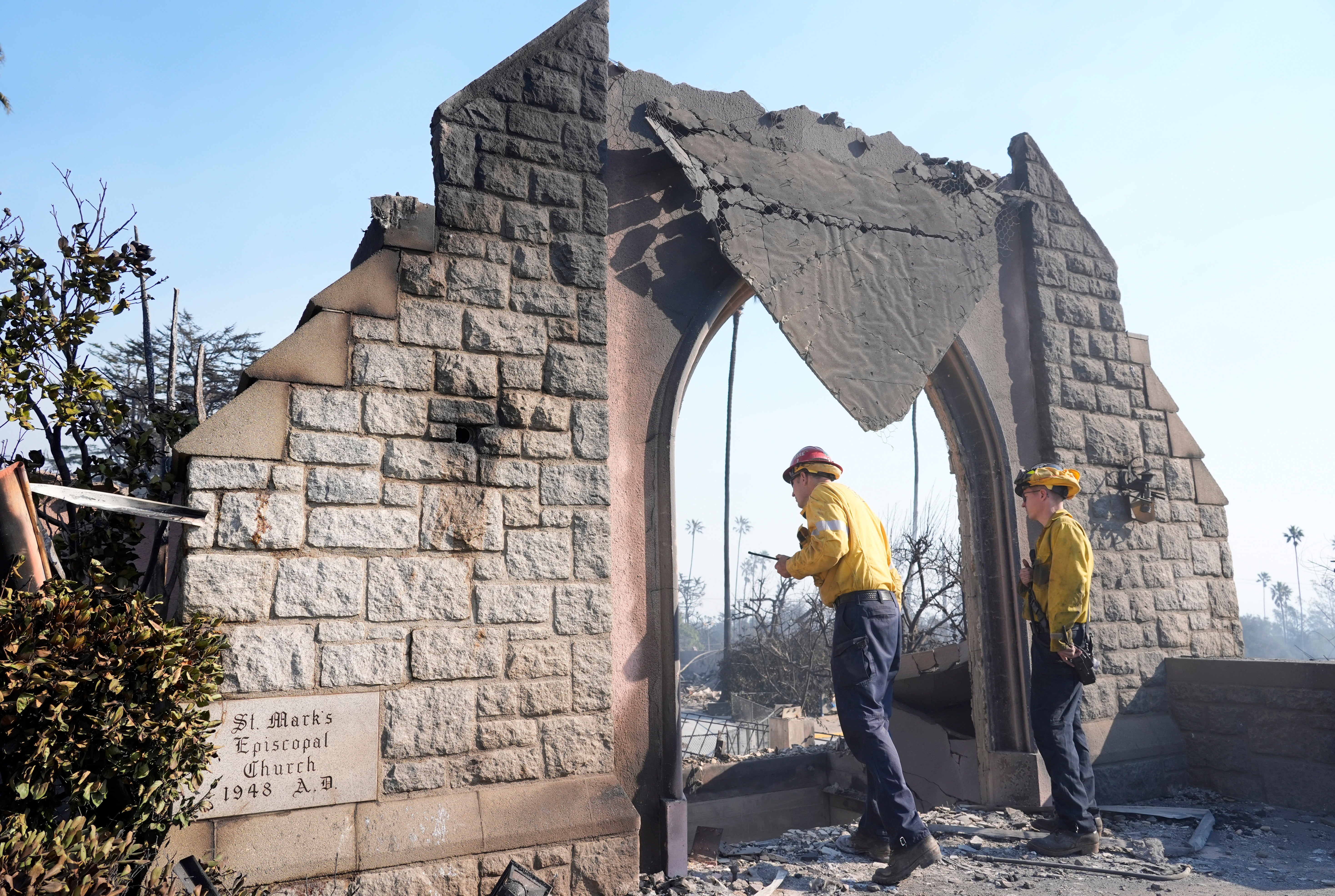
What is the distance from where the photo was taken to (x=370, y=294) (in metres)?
3.83

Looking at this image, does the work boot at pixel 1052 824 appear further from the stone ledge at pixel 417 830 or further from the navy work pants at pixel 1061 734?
the stone ledge at pixel 417 830

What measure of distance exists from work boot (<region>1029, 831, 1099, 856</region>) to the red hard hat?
2235 mm

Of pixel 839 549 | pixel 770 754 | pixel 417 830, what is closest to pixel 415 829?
pixel 417 830

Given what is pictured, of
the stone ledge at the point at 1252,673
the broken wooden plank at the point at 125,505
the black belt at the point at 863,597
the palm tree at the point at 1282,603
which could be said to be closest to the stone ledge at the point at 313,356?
the broken wooden plank at the point at 125,505

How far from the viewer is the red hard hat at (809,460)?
15.3 feet

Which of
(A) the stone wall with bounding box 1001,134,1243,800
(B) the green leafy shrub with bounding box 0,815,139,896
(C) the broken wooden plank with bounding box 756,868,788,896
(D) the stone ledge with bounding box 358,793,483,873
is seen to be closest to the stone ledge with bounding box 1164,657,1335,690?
(A) the stone wall with bounding box 1001,134,1243,800

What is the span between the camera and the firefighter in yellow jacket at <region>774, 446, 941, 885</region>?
3.98m

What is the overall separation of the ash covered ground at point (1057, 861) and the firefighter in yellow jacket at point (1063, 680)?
13 centimetres

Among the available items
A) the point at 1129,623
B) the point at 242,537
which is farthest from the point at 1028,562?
the point at 242,537

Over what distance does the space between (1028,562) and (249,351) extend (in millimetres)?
21282

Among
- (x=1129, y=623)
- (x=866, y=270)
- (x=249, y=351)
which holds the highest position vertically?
(x=249, y=351)

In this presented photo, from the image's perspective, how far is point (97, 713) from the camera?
269 centimetres

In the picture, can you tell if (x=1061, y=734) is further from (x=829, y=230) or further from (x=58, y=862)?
(x=58, y=862)

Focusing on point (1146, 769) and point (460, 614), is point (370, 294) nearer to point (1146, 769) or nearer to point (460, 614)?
point (460, 614)
